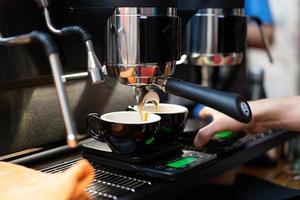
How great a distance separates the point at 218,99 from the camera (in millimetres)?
594

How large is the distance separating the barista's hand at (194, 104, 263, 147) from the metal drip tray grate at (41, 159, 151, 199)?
0.54ft

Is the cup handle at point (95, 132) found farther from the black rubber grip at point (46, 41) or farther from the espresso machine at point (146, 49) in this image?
the black rubber grip at point (46, 41)

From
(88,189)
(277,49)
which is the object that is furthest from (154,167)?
(277,49)

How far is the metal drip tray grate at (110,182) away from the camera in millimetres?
567

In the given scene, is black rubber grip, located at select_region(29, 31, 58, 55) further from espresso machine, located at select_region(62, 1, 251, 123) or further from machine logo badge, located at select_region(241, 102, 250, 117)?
machine logo badge, located at select_region(241, 102, 250, 117)

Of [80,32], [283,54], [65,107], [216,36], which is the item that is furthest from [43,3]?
[283,54]

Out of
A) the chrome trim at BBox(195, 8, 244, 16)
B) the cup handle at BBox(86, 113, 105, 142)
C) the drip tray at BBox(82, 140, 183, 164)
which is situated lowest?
the drip tray at BBox(82, 140, 183, 164)

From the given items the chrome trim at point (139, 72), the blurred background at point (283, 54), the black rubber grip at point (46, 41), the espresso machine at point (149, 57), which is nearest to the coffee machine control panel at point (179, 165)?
the espresso machine at point (149, 57)

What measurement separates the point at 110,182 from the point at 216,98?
17cm

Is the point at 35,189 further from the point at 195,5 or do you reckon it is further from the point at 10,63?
the point at 195,5

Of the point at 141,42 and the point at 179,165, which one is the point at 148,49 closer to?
the point at 141,42

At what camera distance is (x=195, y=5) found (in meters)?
0.85

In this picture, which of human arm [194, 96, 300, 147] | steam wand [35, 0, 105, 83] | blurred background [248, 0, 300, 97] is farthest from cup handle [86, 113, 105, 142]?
blurred background [248, 0, 300, 97]

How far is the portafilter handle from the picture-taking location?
58 centimetres
